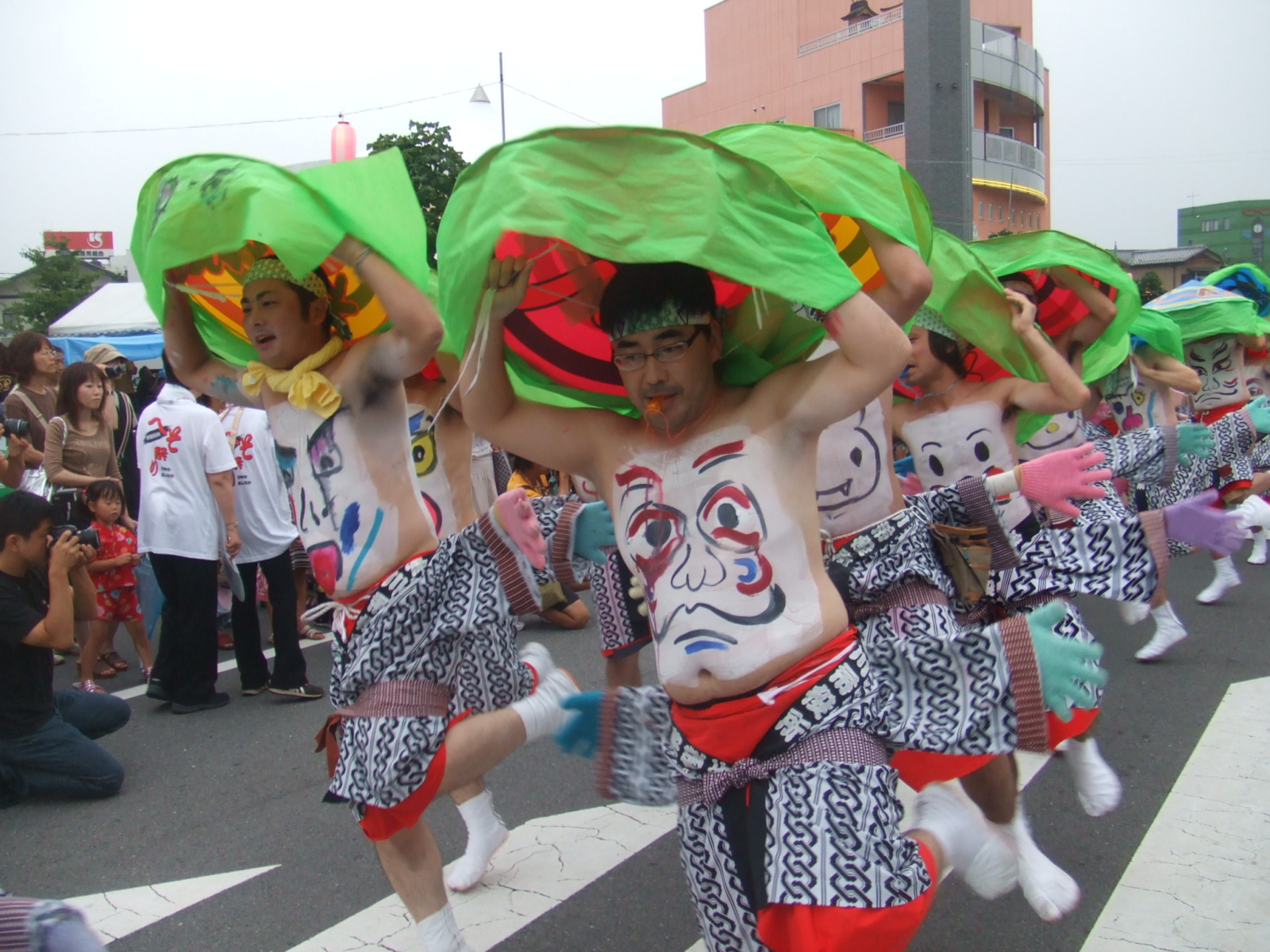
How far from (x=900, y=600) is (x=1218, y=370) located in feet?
19.4

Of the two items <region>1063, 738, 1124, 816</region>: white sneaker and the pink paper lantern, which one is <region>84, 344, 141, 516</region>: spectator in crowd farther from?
Result: <region>1063, 738, 1124, 816</region>: white sneaker

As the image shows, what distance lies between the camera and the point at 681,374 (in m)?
2.23

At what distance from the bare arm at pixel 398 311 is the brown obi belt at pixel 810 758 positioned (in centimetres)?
131

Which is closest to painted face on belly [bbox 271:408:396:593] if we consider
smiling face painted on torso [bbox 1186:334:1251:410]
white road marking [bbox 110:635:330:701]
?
white road marking [bbox 110:635:330:701]

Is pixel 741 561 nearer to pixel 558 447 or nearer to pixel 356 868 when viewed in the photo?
pixel 558 447

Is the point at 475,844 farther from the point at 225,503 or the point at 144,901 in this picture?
the point at 225,503

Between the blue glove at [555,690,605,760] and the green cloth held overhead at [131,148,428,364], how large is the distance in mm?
1124

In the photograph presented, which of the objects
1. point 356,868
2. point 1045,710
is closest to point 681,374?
point 1045,710

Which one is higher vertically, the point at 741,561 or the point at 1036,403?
the point at 1036,403

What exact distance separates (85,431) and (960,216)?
47.0 feet

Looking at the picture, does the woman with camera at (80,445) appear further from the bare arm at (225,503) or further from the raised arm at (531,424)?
the raised arm at (531,424)

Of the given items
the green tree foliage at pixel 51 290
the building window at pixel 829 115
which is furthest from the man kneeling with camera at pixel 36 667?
the green tree foliage at pixel 51 290

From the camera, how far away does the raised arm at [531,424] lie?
2.44 metres

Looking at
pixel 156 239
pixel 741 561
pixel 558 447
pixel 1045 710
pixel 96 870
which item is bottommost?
pixel 96 870
